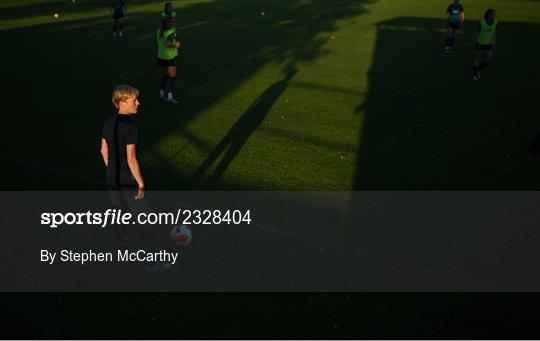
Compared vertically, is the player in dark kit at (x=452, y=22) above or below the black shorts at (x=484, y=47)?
above

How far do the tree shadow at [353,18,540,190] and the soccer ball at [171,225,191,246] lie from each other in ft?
9.25

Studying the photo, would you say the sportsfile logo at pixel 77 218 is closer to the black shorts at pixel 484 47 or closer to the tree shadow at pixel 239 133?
the tree shadow at pixel 239 133

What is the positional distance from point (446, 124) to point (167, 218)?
6634 mm

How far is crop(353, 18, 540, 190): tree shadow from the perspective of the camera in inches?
295

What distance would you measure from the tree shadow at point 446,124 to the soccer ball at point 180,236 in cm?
282

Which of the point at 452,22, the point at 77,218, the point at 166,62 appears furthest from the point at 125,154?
the point at 452,22

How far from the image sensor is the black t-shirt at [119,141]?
4.48 metres

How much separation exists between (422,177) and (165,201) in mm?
4125

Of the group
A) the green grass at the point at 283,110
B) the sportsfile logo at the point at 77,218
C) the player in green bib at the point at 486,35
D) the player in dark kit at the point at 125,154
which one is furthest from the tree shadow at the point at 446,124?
the sportsfile logo at the point at 77,218

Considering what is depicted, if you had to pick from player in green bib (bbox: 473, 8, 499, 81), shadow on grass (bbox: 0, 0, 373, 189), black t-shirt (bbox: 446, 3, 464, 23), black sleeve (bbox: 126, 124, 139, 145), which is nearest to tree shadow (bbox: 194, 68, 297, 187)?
shadow on grass (bbox: 0, 0, 373, 189)

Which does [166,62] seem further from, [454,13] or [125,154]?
[454,13]

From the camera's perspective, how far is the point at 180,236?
5582 mm

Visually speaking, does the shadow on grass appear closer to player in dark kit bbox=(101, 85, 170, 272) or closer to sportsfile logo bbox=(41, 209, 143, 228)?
sportsfile logo bbox=(41, 209, 143, 228)

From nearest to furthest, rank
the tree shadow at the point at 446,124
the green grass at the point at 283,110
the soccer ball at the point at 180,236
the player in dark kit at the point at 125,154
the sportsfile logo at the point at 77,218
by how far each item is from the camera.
A: 1. the player in dark kit at the point at 125,154
2. the soccer ball at the point at 180,236
3. the sportsfile logo at the point at 77,218
4. the tree shadow at the point at 446,124
5. the green grass at the point at 283,110
